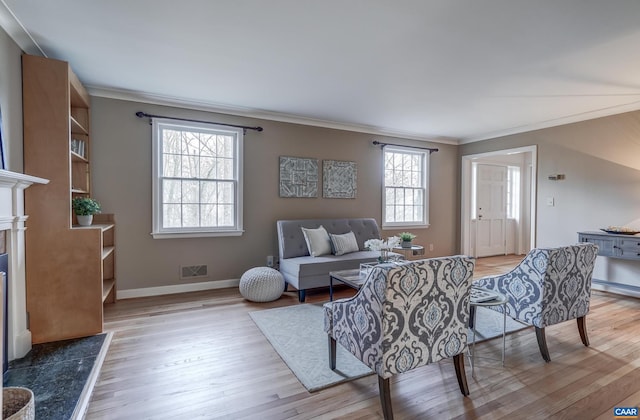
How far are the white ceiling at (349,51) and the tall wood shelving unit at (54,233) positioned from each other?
38 centimetres

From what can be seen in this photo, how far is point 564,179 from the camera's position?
4441 millimetres

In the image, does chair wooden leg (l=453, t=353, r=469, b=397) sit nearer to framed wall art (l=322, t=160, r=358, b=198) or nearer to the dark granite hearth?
the dark granite hearth

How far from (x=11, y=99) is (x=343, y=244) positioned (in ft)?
11.1

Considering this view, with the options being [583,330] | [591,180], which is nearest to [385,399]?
[583,330]

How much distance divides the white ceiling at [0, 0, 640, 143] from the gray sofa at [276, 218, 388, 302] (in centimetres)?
160

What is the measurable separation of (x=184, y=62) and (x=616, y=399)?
13.1 feet

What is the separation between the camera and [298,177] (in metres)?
4.52

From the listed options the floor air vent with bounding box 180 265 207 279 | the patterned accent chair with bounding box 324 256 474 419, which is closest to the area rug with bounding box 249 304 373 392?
the patterned accent chair with bounding box 324 256 474 419

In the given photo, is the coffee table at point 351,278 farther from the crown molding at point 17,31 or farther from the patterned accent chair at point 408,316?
the crown molding at point 17,31

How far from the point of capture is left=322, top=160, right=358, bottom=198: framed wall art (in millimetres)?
4730

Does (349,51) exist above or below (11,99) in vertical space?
above

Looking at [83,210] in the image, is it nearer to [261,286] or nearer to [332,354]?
[261,286]

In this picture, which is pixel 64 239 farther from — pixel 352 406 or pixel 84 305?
pixel 352 406

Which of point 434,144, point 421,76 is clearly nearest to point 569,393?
point 421,76
